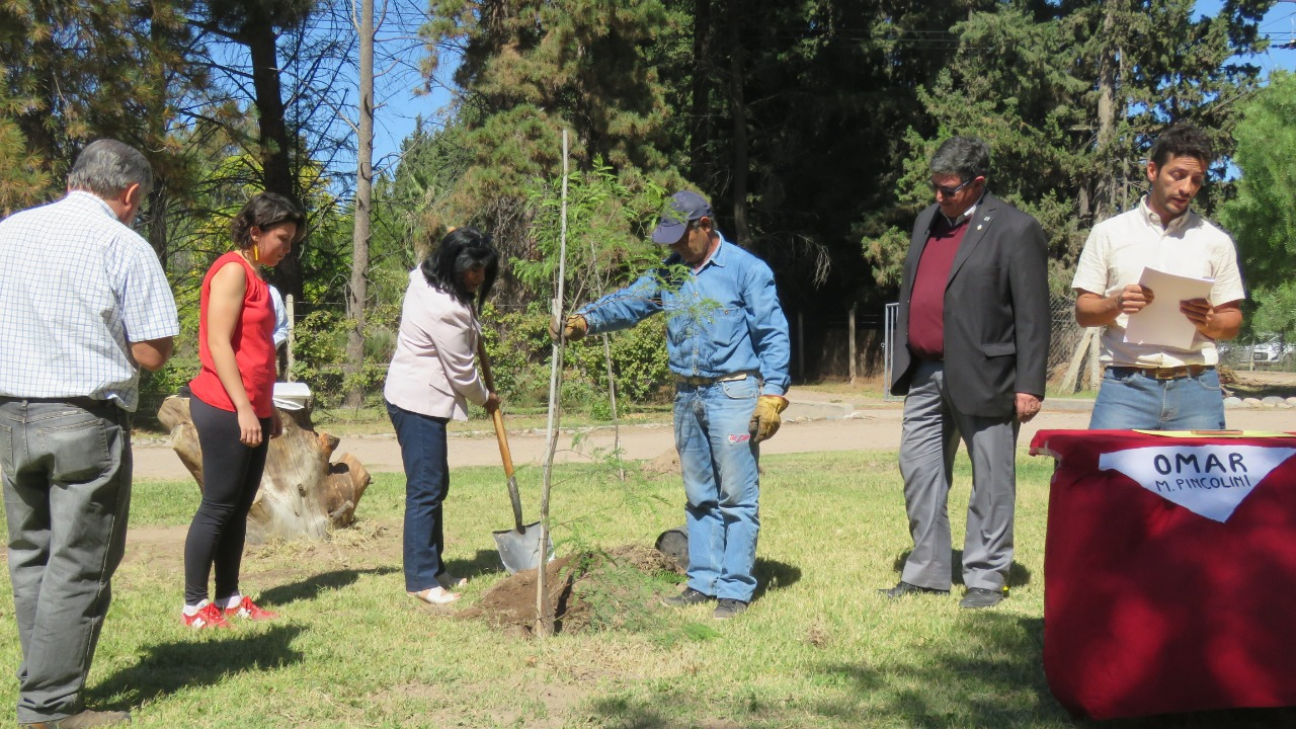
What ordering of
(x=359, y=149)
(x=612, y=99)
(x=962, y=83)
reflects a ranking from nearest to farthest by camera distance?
(x=359, y=149) < (x=612, y=99) < (x=962, y=83)

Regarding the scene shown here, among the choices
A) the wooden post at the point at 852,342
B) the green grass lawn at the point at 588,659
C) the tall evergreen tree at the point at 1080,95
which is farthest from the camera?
the wooden post at the point at 852,342

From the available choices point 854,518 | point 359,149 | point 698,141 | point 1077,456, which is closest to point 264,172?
point 359,149

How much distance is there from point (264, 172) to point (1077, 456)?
20.7m

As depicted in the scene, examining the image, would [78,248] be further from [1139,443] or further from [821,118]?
[821,118]

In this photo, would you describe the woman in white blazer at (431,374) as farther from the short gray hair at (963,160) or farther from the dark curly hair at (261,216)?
the short gray hair at (963,160)

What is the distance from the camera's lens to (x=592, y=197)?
479 cm

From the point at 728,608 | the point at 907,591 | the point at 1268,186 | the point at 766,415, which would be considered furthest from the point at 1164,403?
the point at 1268,186

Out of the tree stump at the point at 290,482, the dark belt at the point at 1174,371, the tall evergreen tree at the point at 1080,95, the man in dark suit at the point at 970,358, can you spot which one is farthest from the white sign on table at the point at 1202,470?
the tall evergreen tree at the point at 1080,95

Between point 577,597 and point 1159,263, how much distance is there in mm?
2944

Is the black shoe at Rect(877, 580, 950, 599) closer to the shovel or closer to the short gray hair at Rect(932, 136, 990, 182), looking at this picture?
Answer: the shovel

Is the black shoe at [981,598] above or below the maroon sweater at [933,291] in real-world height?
below

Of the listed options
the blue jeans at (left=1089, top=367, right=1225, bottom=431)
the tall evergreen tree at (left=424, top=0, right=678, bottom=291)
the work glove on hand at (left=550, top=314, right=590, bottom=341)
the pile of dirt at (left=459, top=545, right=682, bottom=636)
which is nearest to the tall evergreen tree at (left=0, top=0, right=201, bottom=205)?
the tall evergreen tree at (left=424, top=0, right=678, bottom=291)

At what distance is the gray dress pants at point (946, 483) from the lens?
529 cm

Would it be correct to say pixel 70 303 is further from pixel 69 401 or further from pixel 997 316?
pixel 997 316
